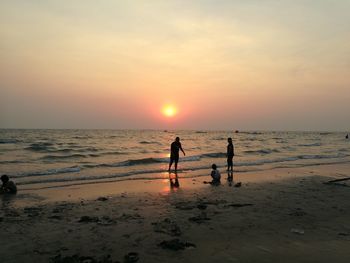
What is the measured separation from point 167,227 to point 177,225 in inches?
11.6

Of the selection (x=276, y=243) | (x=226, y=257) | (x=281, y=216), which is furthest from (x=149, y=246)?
(x=281, y=216)

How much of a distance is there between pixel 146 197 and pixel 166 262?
612 centimetres

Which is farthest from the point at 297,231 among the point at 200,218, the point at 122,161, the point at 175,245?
the point at 122,161

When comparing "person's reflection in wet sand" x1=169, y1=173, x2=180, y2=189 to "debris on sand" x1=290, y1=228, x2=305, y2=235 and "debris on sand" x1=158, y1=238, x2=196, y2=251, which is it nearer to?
"debris on sand" x1=290, y1=228, x2=305, y2=235

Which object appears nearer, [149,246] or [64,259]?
[64,259]

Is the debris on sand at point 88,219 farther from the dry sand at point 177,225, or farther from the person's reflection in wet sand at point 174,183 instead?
the person's reflection in wet sand at point 174,183

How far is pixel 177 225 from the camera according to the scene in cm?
829

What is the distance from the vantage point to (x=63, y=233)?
7711 mm

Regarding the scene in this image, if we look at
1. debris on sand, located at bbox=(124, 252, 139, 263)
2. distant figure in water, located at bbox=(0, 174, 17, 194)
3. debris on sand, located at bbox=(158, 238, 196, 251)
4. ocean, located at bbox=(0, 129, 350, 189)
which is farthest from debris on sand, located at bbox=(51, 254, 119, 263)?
ocean, located at bbox=(0, 129, 350, 189)

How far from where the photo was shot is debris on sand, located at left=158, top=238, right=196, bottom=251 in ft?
22.0

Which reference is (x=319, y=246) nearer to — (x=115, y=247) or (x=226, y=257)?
(x=226, y=257)

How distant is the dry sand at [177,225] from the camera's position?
6414mm

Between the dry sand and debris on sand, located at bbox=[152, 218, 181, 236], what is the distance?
2cm

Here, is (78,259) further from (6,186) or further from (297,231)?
(6,186)
